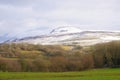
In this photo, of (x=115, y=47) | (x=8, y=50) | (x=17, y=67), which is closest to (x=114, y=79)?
(x=17, y=67)

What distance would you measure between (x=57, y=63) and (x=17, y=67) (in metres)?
13.2

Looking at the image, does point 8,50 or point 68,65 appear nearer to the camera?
point 68,65

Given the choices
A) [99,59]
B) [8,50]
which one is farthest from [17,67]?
[8,50]

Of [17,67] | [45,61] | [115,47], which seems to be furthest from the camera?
[115,47]

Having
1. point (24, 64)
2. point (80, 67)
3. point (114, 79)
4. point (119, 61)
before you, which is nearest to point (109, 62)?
point (119, 61)

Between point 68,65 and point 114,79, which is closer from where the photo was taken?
point 114,79

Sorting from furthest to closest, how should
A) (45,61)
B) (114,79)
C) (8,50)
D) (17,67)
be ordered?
(8,50)
(45,61)
(17,67)
(114,79)

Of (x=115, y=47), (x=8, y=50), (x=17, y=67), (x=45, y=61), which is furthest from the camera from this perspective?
(x=8, y=50)

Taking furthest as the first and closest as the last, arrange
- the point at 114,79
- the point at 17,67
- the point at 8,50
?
the point at 8,50
the point at 17,67
the point at 114,79

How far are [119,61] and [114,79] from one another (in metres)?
58.0

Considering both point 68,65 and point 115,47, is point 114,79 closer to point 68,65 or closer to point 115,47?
point 68,65

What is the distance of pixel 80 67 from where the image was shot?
10506 centimetres

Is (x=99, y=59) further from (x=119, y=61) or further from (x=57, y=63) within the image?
(x=57, y=63)

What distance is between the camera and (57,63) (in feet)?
343
